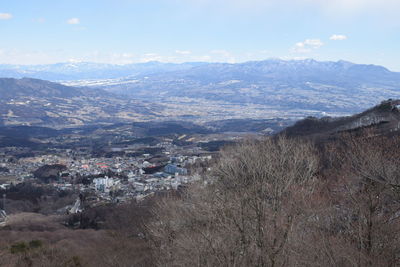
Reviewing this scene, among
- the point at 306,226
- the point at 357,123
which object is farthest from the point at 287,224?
the point at 357,123

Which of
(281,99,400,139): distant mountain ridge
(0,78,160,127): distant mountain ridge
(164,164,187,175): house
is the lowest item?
(0,78,160,127): distant mountain ridge

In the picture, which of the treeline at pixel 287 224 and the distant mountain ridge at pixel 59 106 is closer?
the treeline at pixel 287 224

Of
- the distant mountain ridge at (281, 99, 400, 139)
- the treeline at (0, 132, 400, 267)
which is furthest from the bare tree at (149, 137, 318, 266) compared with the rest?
the distant mountain ridge at (281, 99, 400, 139)

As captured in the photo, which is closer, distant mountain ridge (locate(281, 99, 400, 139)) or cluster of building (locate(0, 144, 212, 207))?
distant mountain ridge (locate(281, 99, 400, 139))

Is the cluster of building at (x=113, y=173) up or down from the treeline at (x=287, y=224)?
down

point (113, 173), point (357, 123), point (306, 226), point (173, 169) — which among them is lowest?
point (113, 173)

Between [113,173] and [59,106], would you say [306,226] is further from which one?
[59,106]

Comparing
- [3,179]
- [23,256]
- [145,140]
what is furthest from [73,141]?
[23,256]

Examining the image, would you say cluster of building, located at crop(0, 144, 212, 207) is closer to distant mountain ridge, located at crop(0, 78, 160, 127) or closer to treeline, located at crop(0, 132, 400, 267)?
treeline, located at crop(0, 132, 400, 267)

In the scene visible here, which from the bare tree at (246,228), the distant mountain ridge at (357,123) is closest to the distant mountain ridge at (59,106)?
the distant mountain ridge at (357,123)

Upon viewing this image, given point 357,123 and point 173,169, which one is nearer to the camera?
point 357,123

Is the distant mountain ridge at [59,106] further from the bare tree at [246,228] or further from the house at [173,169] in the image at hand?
the bare tree at [246,228]
